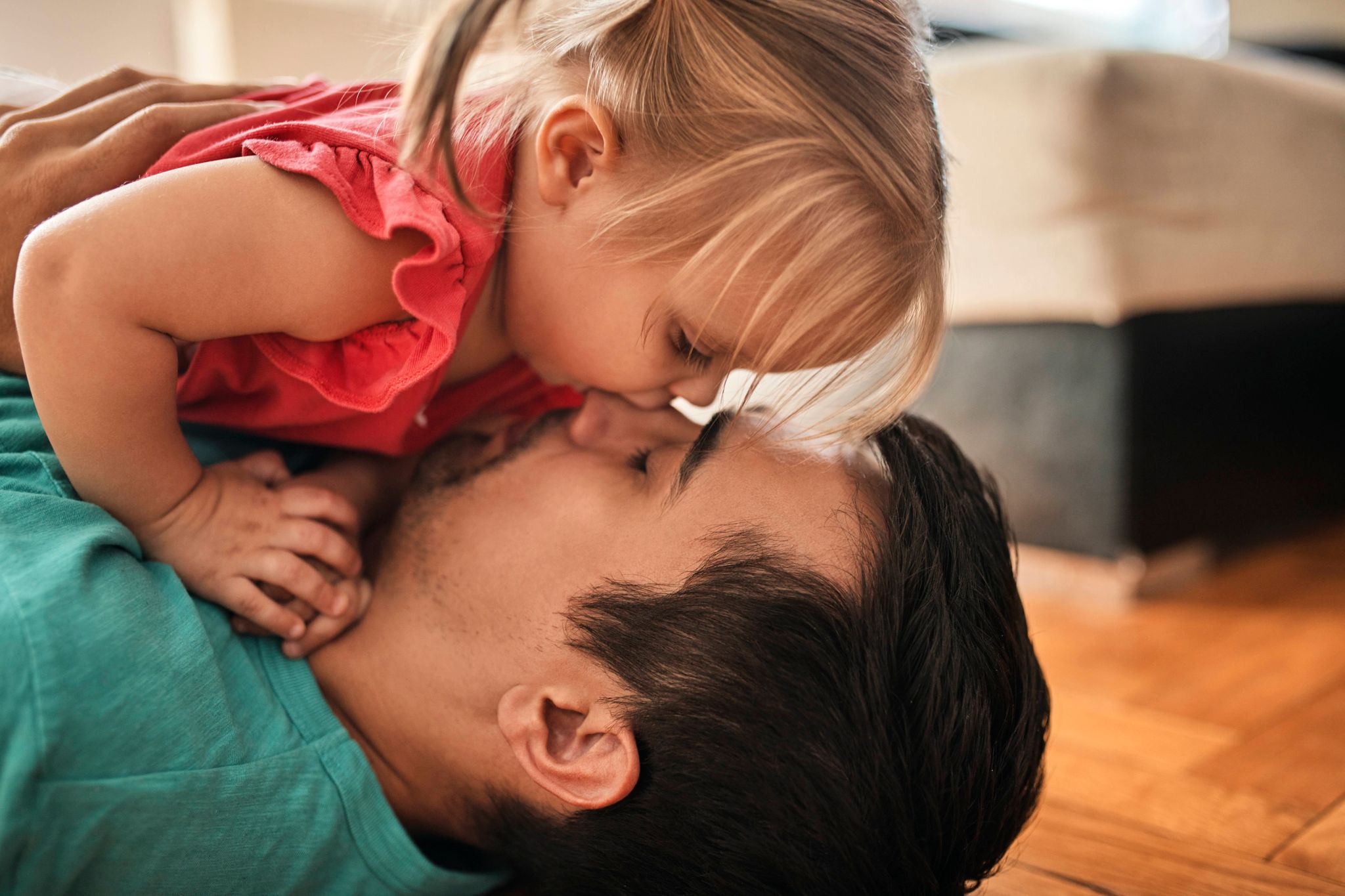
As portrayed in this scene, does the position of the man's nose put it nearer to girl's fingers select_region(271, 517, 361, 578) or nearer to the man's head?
the man's head

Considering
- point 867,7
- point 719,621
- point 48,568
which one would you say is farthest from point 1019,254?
point 48,568

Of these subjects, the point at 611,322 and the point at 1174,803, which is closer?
the point at 611,322

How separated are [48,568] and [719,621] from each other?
379 millimetres

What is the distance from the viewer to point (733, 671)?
646mm

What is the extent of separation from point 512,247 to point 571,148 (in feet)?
0.33

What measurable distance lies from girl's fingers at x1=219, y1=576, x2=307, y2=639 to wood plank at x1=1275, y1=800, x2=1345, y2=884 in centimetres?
76

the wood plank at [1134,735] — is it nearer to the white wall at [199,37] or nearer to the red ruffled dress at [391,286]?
the red ruffled dress at [391,286]

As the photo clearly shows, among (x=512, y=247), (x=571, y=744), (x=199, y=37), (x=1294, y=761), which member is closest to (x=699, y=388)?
Result: (x=512, y=247)

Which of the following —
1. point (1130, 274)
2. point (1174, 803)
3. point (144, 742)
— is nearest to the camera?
point (144, 742)

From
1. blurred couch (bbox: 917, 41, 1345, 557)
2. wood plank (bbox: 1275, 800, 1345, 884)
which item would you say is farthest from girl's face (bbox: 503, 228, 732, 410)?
blurred couch (bbox: 917, 41, 1345, 557)

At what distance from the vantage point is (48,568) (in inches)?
22.8

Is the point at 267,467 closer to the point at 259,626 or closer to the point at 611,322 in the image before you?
the point at 259,626

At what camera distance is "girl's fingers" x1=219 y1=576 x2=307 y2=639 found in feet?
2.36

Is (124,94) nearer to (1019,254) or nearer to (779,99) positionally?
(779,99)
